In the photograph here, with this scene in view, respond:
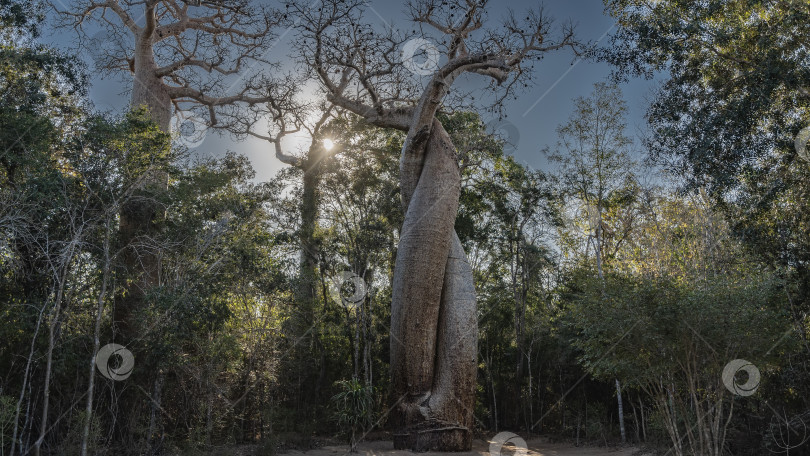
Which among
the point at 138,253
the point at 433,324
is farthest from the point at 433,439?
the point at 138,253

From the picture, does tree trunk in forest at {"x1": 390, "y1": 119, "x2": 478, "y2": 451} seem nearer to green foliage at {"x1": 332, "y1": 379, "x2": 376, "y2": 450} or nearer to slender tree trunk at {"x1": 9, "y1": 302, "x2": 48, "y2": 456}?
green foliage at {"x1": 332, "y1": 379, "x2": 376, "y2": 450}

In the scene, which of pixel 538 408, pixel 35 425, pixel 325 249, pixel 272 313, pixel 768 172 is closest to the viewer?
pixel 35 425

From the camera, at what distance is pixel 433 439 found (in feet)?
23.4

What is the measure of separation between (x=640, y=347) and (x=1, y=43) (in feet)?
31.7

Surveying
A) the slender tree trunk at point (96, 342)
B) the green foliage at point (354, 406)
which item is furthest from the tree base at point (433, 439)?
the slender tree trunk at point (96, 342)

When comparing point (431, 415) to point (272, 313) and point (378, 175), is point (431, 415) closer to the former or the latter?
point (272, 313)

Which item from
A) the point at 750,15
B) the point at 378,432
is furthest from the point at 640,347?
the point at 378,432

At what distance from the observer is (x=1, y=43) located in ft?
27.1

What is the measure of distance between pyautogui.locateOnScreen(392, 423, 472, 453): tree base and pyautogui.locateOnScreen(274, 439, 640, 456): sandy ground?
128 millimetres

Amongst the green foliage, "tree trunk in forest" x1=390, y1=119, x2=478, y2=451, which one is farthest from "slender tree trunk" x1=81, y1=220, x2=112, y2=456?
"tree trunk in forest" x1=390, y1=119, x2=478, y2=451

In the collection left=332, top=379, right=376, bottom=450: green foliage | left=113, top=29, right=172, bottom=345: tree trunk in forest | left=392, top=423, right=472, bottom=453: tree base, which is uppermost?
left=113, top=29, right=172, bottom=345: tree trunk in forest

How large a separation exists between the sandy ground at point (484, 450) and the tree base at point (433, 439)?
13 cm

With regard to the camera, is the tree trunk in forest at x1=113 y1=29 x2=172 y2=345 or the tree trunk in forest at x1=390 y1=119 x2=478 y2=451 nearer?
the tree trunk in forest at x1=113 y1=29 x2=172 y2=345

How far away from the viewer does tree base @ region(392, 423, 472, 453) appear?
713 centimetres
